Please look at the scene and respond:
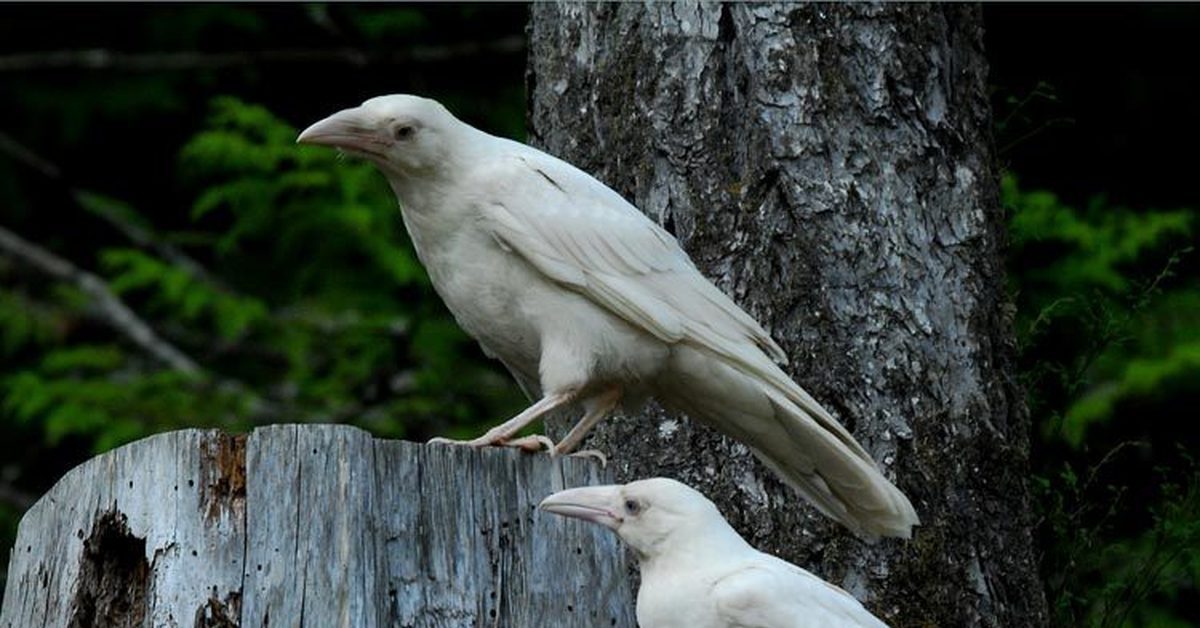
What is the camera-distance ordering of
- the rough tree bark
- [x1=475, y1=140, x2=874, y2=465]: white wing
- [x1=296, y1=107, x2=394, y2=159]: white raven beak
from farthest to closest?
the rough tree bark, [x1=475, y1=140, x2=874, y2=465]: white wing, [x1=296, y1=107, x2=394, y2=159]: white raven beak

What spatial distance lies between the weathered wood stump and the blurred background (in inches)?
136

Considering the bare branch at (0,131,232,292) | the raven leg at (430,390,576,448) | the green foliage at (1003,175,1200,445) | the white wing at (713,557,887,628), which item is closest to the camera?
the white wing at (713,557,887,628)

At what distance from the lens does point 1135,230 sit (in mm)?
8836

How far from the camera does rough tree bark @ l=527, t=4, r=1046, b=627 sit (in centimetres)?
528

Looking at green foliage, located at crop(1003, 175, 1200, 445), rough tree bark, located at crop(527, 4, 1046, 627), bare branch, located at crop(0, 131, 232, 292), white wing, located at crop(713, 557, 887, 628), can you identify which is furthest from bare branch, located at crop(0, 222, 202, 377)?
white wing, located at crop(713, 557, 887, 628)

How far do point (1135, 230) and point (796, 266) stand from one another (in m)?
3.85

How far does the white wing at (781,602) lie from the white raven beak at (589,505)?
260mm

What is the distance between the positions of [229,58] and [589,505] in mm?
6548

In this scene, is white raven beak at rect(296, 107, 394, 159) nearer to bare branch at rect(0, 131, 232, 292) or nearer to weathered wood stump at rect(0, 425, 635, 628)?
weathered wood stump at rect(0, 425, 635, 628)

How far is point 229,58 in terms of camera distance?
10.2 m

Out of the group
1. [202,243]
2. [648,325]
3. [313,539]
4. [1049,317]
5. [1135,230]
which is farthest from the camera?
[202,243]

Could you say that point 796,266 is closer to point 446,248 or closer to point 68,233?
point 446,248

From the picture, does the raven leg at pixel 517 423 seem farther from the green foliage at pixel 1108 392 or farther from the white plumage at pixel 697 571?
the green foliage at pixel 1108 392

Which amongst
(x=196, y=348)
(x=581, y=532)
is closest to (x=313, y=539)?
(x=581, y=532)
